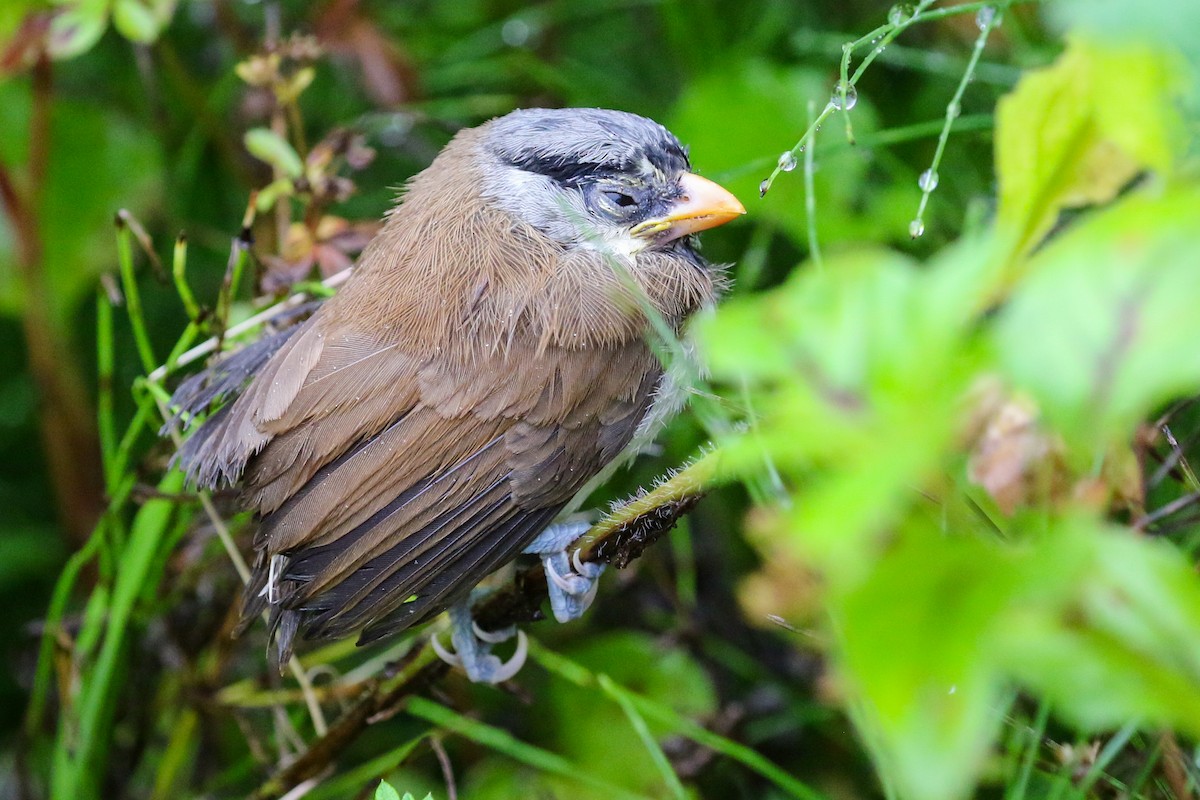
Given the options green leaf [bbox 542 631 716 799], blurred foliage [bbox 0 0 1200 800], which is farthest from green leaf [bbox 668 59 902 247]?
green leaf [bbox 542 631 716 799]

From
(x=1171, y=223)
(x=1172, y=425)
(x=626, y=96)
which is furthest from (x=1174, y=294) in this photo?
(x=626, y=96)

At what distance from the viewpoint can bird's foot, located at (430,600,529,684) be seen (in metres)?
1.73

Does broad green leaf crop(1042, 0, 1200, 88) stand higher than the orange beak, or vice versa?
broad green leaf crop(1042, 0, 1200, 88)

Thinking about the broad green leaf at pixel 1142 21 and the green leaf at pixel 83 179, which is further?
the green leaf at pixel 83 179

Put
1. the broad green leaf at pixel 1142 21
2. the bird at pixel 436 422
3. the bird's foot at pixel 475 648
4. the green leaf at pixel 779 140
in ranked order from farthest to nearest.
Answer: the green leaf at pixel 779 140
the bird's foot at pixel 475 648
the bird at pixel 436 422
the broad green leaf at pixel 1142 21

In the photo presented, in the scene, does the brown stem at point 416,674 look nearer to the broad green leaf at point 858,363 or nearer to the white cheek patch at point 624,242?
the white cheek patch at point 624,242

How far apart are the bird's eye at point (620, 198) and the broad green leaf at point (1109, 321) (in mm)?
1317

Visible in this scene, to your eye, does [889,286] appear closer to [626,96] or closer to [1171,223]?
[1171,223]

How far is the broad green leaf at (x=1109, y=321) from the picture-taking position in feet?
1.74

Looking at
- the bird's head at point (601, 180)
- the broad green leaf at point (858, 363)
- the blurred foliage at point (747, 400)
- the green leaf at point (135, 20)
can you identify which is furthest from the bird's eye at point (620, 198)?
the broad green leaf at point (858, 363)

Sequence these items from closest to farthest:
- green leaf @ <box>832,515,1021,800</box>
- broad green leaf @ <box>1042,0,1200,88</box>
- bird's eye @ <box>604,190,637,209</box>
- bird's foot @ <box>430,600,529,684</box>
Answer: green leaf @ <box>832,515,1021,800</box> → broad green leaf @ <box>1042,0,1200,88</box> → bird's foot @ <box>430,600,529,684</box> → bird's eye @ <box>604,190,637,209</box>

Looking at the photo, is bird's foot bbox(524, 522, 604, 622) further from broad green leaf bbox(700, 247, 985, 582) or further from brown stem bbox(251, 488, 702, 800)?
broad green leaf bbox(700, 247, 985, 582)

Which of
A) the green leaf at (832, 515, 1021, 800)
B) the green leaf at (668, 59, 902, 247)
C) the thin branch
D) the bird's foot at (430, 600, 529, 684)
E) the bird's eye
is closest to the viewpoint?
the green leaf at (832, 515, 1021, 800)

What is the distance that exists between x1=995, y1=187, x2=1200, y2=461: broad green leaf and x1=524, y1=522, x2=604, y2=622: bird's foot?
3.28 ft
